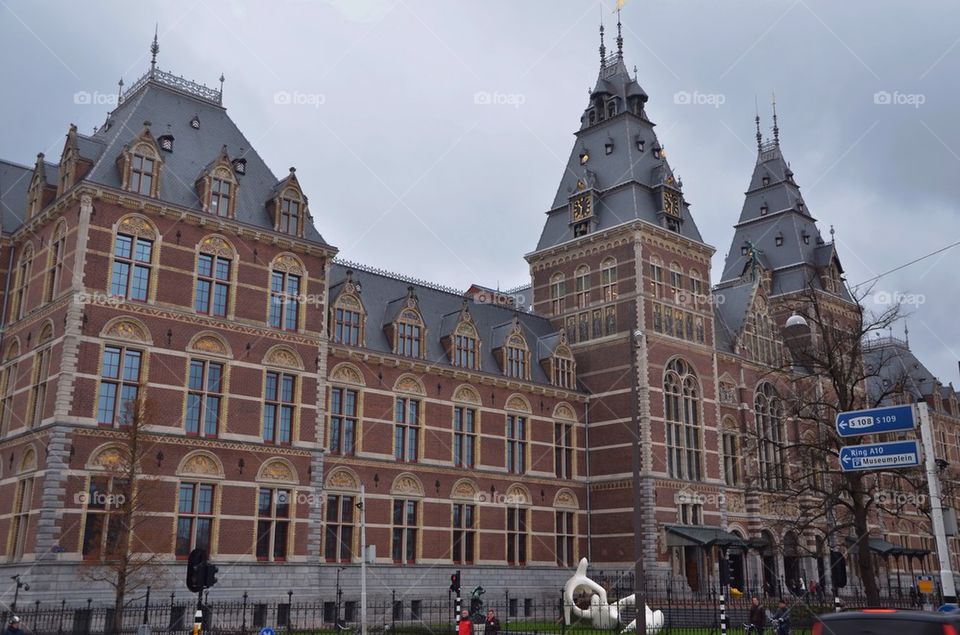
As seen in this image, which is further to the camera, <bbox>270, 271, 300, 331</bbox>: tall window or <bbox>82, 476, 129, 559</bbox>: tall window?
<bbox>270, 271, 300, 331</bbox>: tall window

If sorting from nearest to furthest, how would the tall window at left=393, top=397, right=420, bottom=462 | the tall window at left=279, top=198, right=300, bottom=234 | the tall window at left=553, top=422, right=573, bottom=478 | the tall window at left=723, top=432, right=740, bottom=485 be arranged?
the tall window at left=279, top=198, right=300, bottom=234 < the tall window at left=393, top=397, right=420, bottom=462 < the tall window at left=553, top=422, right=573, bottom=478 < the tall window at left=723, top=432, right=740, bottom=485

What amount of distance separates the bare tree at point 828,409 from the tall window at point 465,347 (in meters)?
14.8

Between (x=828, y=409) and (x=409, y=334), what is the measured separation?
20.7 m

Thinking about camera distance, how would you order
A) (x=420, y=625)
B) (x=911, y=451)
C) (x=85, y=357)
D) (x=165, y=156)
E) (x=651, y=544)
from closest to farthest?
(x=911, y=451)
(x=85, y=357)
(x=420, y=625)
(x=165, y=156)
(x=651, y=544)

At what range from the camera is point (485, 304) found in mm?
51344

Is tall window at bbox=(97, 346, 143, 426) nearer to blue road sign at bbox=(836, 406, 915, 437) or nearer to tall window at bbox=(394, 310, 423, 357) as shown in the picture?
tall window at bbox=(394, 310, 423, 357)

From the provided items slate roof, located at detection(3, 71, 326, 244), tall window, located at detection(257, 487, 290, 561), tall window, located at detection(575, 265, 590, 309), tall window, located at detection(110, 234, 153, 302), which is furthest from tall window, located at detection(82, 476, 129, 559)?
tall window, located at detection(575, 265, 590, 309)

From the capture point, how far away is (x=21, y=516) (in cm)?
3112

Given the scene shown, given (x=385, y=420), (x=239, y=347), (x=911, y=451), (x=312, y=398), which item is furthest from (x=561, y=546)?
(x=911, y=451)

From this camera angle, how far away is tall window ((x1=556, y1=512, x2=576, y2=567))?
47.2 meters

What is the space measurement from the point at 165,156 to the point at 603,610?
25.0m

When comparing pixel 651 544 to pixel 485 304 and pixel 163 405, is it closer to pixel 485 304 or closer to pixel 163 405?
pixel 485 304

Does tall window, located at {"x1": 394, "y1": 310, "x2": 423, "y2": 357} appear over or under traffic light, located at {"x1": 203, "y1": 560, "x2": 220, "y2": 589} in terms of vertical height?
over

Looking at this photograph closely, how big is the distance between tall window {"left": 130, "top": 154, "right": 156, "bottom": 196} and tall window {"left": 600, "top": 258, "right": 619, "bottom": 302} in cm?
2608
